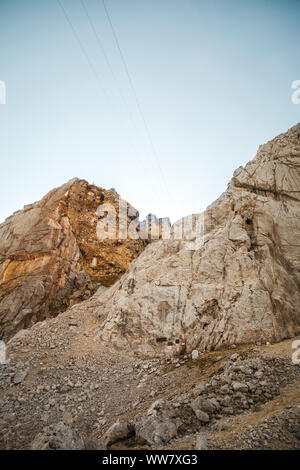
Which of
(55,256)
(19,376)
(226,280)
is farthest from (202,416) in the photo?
(55,256)

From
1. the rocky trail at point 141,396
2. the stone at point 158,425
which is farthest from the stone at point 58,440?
the stone at point 158,425

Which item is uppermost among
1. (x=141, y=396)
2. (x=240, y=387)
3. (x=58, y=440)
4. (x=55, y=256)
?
(x=55, y=256)

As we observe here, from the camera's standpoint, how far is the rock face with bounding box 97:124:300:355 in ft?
38.9

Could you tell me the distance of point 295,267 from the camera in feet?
45.3

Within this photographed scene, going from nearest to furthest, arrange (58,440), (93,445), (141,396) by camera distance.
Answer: (58,440), (93,445), (141,396)

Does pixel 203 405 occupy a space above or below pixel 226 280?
below

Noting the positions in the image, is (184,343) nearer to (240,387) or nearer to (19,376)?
(240,387)

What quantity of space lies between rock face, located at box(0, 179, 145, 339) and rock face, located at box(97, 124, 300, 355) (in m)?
7.22

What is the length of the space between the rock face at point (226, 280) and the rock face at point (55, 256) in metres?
7.22

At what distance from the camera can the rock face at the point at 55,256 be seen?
21062mm

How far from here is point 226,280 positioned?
44.1ft

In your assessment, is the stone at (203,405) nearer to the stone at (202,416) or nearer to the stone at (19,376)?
the stone at (202,416)

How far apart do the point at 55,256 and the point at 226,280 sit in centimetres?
1769

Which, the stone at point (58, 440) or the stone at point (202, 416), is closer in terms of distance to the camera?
the stone at point (58, 440)
